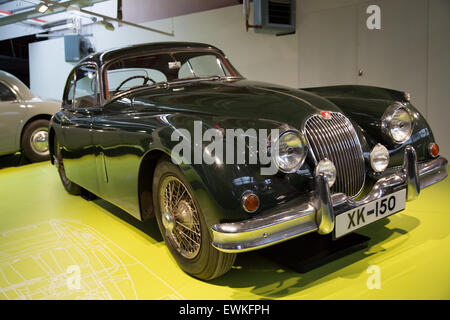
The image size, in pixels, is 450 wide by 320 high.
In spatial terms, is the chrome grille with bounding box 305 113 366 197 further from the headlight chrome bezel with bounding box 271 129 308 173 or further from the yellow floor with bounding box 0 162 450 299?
the yellow floor with bounding box 0 162 450 299

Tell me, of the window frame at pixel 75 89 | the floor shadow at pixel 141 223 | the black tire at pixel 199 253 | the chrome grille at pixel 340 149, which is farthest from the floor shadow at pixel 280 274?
the window frame at pixel 75 89

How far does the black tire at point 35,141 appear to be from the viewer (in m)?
6.37

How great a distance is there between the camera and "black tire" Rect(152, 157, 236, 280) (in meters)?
2.25

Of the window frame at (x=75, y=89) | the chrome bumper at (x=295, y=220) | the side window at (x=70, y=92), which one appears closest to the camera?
the chrome bumper at (x=295, y=220)

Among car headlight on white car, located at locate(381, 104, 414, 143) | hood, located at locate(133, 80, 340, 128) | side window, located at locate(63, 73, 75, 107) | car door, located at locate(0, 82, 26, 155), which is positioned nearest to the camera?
hood, located at locate(133, 80, 340, 128)

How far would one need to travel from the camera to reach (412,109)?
311cm

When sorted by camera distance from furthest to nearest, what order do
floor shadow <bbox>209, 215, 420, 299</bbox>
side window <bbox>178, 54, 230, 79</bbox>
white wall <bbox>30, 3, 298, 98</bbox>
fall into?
white wall <bbox>30, 3, 298, 98</bbox> < side window <bbox>178, 54, 230, 79</bbox> < floor shadow <bbox>209, 215, 420, 299</bbox>

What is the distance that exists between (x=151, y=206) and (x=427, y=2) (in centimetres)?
435

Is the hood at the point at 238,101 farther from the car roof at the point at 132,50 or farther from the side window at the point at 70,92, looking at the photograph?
the side window at the point at 70,92

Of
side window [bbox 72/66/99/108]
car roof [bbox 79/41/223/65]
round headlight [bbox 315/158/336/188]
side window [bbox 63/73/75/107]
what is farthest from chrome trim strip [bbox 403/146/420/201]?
side window [bbox 63/73/75/107]

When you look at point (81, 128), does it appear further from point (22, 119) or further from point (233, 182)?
point (22, 119)

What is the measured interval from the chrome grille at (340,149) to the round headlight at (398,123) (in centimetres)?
32
